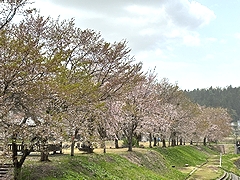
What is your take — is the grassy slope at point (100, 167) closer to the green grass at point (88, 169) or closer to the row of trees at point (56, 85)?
the green grass at point (88, 169)

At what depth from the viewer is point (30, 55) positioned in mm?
11391

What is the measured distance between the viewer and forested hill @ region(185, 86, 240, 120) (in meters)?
143

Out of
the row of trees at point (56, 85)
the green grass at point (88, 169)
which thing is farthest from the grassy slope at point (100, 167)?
the row of trees at point (56, 85)

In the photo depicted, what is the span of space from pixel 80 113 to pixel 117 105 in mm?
8635

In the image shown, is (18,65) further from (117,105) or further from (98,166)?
(117,105)

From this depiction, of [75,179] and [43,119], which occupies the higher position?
[43,119]

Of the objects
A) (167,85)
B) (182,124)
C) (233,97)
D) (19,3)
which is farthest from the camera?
(233,97)

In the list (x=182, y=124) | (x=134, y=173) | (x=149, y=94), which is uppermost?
(x=149, y=94)

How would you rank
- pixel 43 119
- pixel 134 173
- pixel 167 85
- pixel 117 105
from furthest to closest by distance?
1. pixel 167 85
2. pixel 117 105
3. pixel 134 173
4. pixel 43 119

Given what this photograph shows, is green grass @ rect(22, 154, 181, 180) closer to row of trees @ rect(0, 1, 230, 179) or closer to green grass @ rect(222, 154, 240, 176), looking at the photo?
row of trees @ rect(0, 1, 230, 179)

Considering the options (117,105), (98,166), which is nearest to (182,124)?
(117,105)

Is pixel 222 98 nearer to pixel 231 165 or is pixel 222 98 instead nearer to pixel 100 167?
pixel 231 165

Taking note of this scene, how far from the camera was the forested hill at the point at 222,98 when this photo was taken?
471 feet

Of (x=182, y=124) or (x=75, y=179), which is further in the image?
(x=182, y=124)
